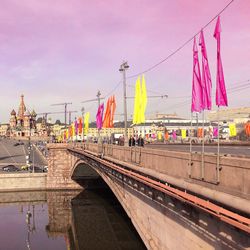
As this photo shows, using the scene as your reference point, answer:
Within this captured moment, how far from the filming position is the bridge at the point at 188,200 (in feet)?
34.7

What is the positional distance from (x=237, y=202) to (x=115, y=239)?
3176cm

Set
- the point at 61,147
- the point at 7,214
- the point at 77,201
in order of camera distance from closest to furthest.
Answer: the point at 7,214, the point at 77,201, the point at 61,147

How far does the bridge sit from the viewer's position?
10586 mm

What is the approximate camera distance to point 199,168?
13195 mm

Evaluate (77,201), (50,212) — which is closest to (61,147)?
(77,201)

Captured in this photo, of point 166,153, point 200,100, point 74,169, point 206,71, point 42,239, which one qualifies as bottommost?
point 42,239

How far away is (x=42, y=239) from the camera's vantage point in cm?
4488

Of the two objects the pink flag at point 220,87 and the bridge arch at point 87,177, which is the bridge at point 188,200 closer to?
the pink flag at point 220,87

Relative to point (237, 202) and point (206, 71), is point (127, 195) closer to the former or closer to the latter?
point (206, 71)

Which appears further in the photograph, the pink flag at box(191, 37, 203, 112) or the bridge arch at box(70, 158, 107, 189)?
the bridge arch at box(70, 158, 107, 189)

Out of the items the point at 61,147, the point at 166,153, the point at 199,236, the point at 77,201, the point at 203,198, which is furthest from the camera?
the point at 61,147

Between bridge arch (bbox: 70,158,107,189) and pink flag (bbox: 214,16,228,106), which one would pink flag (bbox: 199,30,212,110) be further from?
bridge arch (bbox: 70,158,107,189)

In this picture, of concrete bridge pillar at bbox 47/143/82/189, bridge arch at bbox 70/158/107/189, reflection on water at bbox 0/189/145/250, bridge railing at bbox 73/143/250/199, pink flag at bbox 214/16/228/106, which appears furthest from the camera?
concrete bridge pillar at bbox 47/143/82/189

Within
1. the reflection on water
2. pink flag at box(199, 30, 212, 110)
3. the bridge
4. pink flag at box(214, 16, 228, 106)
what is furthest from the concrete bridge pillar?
pink flag at box(214, 16, 228, 106)
